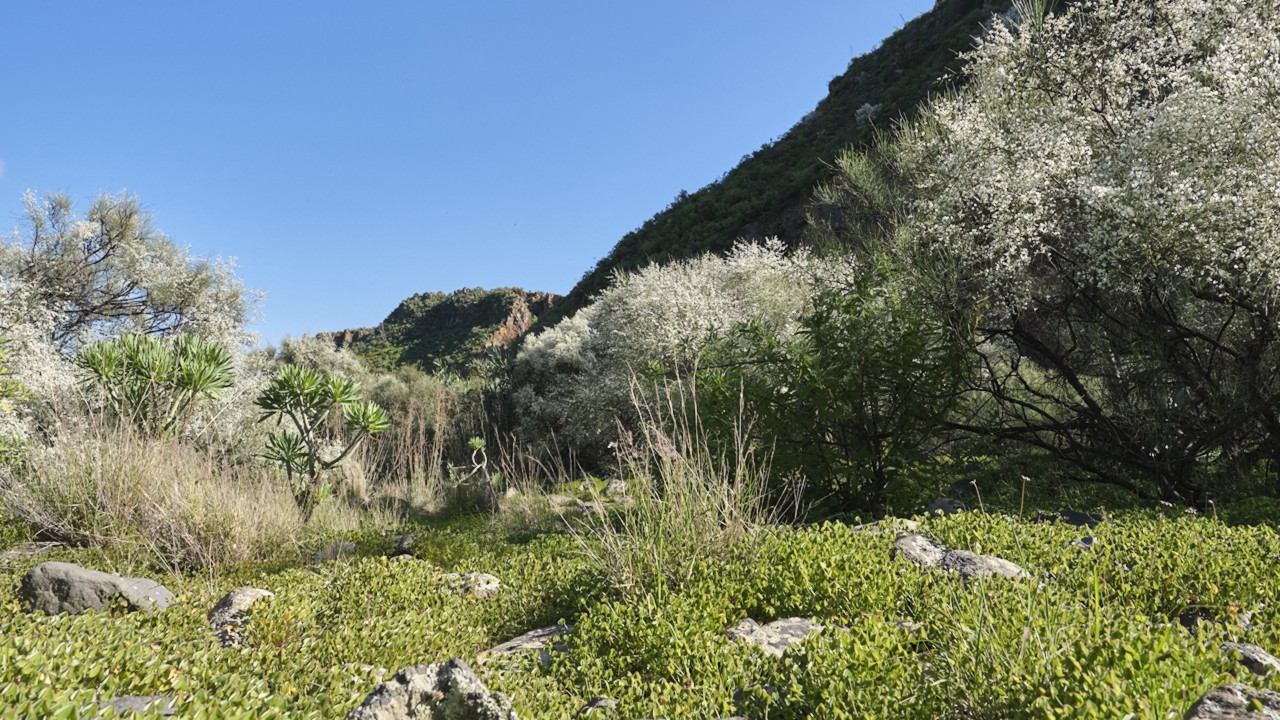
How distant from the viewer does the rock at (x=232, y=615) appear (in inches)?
148

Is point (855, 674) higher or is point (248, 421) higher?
point (248, 421)

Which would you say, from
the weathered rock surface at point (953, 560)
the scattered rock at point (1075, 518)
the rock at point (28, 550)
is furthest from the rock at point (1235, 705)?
the rock at point (28, 550)

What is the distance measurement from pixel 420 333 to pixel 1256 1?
3931cm

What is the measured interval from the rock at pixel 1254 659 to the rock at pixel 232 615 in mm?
4177

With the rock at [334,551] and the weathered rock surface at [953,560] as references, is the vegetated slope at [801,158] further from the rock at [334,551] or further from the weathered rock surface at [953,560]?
the weathered rock surface at [953,560]

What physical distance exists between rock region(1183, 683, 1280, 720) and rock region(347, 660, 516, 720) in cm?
184

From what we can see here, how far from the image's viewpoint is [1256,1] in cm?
709

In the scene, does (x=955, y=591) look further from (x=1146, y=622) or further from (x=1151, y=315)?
(x=1151, y=315)

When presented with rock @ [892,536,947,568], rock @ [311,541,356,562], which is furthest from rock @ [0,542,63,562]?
rock @ [892,536,947,568]

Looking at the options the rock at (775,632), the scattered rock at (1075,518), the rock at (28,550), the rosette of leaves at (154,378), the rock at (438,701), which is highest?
the rosette of leaves at (154,378)

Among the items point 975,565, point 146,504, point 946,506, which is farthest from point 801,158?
point 975,565

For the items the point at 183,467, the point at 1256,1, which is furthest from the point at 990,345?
the point at 183,467

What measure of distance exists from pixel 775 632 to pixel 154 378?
7.43 m

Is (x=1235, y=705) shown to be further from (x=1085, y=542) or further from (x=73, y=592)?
(x=73, y=592)
